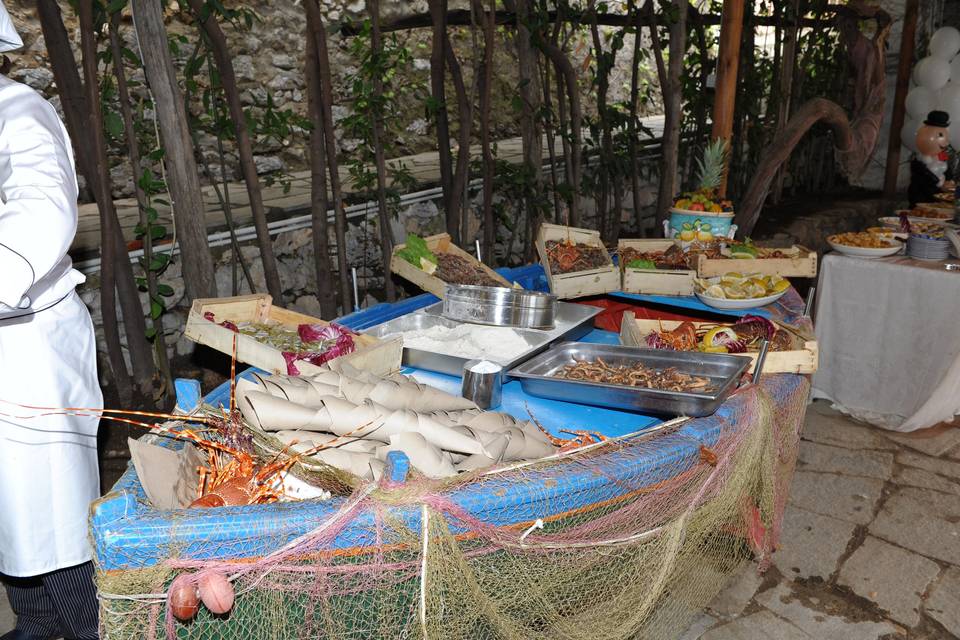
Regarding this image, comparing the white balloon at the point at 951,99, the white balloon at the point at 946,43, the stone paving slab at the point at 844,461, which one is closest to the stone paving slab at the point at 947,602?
the stone paving slab at the point at 844,461

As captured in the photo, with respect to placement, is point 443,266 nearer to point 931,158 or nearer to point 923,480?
point 923,480

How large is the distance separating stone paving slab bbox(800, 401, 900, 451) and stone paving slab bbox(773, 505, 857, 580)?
857 millimetres

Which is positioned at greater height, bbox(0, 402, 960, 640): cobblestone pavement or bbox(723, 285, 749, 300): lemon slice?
bbox(723, 285, 749, 300): lemon slice

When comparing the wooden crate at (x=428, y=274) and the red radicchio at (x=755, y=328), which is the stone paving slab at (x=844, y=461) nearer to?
the red radicchio at (x=755, y=328)

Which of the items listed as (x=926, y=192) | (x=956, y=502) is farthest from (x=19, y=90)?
(x=926, y=192)

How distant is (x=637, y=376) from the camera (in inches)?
104

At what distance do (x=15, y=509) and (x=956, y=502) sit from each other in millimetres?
4177

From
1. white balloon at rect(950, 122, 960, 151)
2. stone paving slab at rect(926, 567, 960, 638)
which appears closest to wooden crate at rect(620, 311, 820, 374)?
stone paving slab at rect(926, 567, 960, 638)

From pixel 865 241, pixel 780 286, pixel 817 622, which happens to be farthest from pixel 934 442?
pixel 817 622

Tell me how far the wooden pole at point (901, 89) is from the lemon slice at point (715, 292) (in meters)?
6.88

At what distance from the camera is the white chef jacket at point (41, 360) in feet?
7.47

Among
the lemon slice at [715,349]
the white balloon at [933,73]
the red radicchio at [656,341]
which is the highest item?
the white balloon at [933,73]

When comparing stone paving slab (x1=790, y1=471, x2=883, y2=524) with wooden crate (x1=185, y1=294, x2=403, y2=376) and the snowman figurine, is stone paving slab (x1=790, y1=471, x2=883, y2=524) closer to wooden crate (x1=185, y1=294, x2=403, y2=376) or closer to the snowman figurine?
wooden crate (x1=185, y1=294, x2=403, y2=376)

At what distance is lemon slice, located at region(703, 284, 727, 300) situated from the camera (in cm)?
382
